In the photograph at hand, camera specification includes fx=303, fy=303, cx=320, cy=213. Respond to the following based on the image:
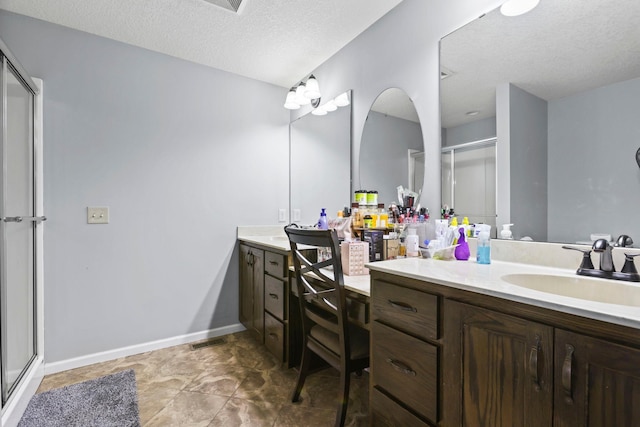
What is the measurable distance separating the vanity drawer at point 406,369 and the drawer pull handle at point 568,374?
0.35 metres

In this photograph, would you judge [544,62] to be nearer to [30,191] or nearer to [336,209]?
Answer: [336,209]

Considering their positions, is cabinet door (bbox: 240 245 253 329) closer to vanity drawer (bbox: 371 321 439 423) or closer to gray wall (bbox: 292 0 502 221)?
gray wall (bbox: 292 0 502 221)

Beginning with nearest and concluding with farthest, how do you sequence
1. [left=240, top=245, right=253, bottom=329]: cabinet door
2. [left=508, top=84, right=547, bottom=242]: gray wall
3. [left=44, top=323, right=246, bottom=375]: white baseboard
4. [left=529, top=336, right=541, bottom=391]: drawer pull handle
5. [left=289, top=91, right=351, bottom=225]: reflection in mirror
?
[left=529, top=336, right=541, bottom=391]: drawer pull handle
[left=508, top=84, right=547, bottom=242]: gray wall
[left=44, top=323, right=246, bottom=375]: white baseboard
[left=289, top=91, right=351, bottom=225]: reflection in mirror
[left=240, top=245, right=253, bottom=329]: cabinet door

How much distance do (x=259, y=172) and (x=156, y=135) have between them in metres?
0.90

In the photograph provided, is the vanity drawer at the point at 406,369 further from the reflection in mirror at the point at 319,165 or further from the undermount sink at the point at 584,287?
the reflection in mirror at the point at 319,165

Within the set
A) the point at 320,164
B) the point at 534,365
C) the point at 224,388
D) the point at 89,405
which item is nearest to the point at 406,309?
the point at 534,365

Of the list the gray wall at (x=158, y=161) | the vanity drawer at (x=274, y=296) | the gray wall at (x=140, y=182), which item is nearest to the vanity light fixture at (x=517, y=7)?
the gray wall at (x=158, y=161)

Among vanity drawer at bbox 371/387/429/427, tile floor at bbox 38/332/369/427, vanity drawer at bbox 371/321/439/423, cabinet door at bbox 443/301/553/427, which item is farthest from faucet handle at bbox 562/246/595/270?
tile floor at bbox 38/332/369/427

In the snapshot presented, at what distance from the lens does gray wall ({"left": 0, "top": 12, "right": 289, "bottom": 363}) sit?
2082 millimetres

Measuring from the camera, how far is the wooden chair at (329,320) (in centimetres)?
131

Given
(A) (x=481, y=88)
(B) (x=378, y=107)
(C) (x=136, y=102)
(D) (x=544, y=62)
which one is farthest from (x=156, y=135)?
(D) (x=544, y=62)

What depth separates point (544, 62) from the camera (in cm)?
125

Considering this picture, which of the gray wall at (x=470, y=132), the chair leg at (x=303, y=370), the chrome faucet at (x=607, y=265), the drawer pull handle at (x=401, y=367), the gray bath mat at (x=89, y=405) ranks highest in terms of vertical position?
the gray wall at (x=470, y=132)

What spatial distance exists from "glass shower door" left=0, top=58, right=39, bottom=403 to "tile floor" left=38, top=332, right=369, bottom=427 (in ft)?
1.30
